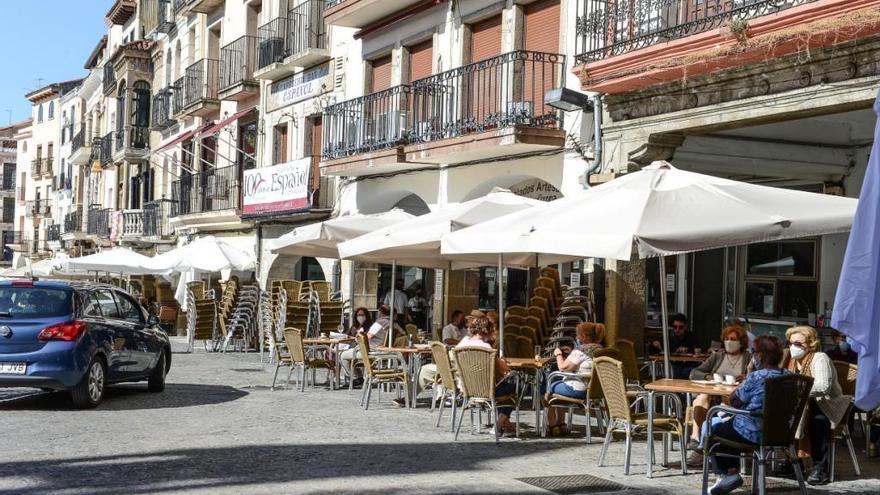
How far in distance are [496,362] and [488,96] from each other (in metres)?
7.73

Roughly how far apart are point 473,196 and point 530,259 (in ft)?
14.4

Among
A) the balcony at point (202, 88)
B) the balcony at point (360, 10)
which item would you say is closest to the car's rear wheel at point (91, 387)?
the balcony at point (360, 10)

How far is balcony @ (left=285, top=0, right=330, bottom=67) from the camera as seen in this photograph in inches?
950

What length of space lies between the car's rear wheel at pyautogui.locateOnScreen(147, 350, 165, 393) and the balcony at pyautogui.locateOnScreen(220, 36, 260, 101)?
1411 cm

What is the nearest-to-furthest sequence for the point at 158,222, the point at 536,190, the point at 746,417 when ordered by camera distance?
the point at 746,417 < the point at 536,190 < the point at 158,222

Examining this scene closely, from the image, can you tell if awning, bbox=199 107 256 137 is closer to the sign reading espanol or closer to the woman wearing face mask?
the sign reading espanol

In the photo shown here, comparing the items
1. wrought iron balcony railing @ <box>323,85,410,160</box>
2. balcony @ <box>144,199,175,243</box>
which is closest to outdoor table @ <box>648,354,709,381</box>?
wrought iron balcony railing @ <box>323,85,410,160</box>

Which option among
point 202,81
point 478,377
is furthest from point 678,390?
point 202,81

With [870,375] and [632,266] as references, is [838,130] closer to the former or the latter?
[632,266]

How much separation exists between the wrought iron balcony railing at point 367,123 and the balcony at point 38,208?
56.0m

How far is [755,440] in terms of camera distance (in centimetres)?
781

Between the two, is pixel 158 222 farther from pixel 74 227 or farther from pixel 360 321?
pixel 360 321

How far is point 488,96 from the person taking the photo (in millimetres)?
17469

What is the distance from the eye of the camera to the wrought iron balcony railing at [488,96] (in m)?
16.5
